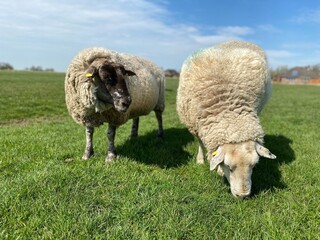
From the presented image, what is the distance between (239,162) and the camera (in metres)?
3.96

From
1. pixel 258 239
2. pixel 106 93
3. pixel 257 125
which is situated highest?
pixel 106 93

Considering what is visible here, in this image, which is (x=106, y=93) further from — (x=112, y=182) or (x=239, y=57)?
(x=239, y=57)

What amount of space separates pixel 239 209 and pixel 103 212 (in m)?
1.63

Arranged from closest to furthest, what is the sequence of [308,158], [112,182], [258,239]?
[258,239] < [112,182] < [308,158]

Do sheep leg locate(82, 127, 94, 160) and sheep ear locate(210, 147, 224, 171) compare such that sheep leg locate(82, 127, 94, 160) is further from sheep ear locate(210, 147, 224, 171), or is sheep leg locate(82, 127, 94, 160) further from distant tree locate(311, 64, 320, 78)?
distant tree locate(311, 64, 320, 78)

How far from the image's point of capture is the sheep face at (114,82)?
4.46 m

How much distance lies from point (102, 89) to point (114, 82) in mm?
259

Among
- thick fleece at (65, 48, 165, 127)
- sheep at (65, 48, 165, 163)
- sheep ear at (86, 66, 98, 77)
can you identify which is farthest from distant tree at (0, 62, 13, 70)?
sheep ear at (86, 66, 98, 77)

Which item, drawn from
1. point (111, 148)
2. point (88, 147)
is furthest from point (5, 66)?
point (111, 148)

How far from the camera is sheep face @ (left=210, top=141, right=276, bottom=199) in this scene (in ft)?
12.9

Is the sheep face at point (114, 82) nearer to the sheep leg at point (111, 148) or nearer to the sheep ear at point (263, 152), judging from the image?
the sheep leg at point (111, 148)

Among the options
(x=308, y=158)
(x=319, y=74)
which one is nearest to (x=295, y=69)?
(x=319, y=74)

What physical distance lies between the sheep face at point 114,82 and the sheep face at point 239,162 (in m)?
1.54

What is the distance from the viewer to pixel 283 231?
317 cm
